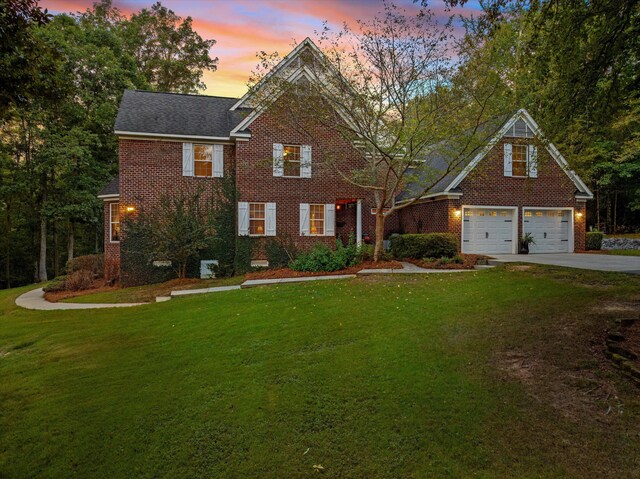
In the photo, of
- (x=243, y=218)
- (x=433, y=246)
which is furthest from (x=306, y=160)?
(x=433, y=246)

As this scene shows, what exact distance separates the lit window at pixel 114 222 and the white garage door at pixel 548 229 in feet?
61.8

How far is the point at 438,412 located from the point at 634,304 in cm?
532

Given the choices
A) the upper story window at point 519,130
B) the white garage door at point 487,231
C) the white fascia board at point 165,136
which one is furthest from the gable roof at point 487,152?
the white fascia board at point 165,136

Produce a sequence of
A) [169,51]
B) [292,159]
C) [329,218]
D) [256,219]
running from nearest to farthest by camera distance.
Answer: [256,219] < [292,159] < [329,218] < [169,51]

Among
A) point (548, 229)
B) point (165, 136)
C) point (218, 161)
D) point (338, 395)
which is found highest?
point (165, 136)

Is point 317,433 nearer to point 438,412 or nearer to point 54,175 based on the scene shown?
point 438,412

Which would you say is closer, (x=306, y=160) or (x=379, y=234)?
(x=379, y=234)

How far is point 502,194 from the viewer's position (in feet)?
56.9

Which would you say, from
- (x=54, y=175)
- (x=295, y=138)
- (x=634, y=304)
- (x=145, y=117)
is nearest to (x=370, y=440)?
(x=634, y=304)

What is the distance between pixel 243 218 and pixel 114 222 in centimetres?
597

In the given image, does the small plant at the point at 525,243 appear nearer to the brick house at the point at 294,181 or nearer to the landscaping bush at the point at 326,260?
the brick house at the point at 294,181

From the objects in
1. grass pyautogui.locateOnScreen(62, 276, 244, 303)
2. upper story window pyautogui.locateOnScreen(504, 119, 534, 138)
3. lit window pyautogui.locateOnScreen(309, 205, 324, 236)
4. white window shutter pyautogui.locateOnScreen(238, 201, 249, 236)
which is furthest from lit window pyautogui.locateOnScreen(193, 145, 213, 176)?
upper story window pyautogui.locateOnScreen(504, 119, 534, 138)

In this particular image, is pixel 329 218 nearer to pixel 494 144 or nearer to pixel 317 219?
pixel 317 219

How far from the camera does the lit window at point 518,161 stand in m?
17.5
